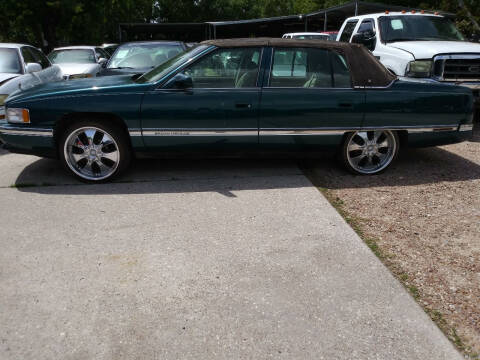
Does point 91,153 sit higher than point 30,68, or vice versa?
point 30,68

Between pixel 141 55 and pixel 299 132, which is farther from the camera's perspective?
pixel 141 55

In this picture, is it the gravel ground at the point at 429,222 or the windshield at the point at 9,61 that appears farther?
the windshield at the point at 9,61

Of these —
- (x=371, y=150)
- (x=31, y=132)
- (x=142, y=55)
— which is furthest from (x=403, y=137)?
(x=142, y=55)

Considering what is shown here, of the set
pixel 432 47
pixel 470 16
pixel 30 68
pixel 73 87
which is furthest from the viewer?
pixel 470 16

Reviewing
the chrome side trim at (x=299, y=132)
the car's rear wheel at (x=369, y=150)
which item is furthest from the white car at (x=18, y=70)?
the car's rear wheel at (x=369, y=150)

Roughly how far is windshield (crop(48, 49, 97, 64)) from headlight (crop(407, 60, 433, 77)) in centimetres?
807

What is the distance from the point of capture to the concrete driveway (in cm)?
262

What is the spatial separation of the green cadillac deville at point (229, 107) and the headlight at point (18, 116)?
0.4 inches

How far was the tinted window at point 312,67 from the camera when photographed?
517 centimetres

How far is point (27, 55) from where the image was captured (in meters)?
8.47

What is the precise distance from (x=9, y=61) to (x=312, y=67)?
5492mm

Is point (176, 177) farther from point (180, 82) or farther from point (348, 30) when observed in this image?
point (348, 30)

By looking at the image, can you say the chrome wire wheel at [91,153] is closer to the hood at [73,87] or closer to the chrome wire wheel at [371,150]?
the hood at [73,87]

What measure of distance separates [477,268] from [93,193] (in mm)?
3673
